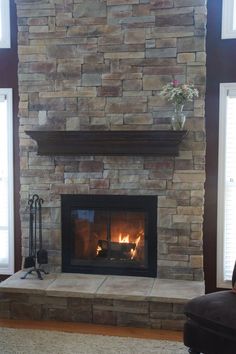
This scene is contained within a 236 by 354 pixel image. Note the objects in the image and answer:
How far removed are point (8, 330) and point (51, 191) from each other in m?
1.36

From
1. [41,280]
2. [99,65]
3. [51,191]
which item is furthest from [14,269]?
[99,65]

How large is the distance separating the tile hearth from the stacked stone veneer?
366 mm

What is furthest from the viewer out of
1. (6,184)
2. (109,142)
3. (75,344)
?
(6,184)

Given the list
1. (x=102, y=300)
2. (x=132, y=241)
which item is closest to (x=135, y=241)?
(x=132, y=241)

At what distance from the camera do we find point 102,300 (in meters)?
3.48

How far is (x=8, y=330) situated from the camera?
3371 millimetres

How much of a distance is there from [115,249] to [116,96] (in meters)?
1.53

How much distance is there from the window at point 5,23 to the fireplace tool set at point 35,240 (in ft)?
5.43

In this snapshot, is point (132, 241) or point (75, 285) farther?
point (132, 241)

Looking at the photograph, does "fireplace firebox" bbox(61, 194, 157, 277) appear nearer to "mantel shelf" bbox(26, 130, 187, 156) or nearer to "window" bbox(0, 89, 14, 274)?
"mantel shelf" bbox(26, 130, 187, 156)

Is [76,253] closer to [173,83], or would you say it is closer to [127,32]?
[173,83]

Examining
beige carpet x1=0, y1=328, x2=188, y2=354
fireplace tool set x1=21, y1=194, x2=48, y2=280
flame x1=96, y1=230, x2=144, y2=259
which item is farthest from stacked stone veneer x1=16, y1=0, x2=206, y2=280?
beige carpet x1=0, y1=328, x2=188, y2=354

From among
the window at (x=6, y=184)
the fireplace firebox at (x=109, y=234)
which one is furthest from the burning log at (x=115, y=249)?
the window at (x=6, y=184)

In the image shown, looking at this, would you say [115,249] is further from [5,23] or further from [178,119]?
[5,23]
